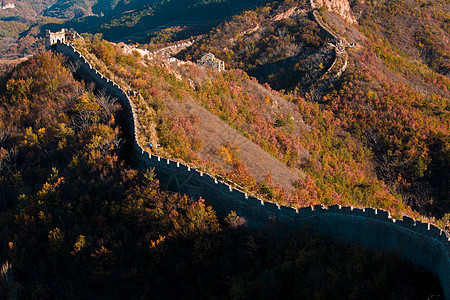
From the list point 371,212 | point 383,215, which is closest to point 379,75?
point 371,212

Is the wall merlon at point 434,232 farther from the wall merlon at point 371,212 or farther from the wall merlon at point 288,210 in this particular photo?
the wall merlon at point 288,210

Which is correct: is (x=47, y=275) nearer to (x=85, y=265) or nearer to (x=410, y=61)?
(x=85, y=265)

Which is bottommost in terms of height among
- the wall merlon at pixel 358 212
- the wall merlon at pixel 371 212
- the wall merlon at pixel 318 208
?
the wall merlon at pixel 318 208

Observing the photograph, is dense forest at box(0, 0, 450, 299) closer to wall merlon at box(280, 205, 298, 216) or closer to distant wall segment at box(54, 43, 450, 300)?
distant wall segment at box(54, 43, 450, 300)

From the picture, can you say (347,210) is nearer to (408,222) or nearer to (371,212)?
(371,212)

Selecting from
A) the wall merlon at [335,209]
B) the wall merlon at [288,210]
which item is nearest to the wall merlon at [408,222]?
the wall merlon at [335,209]
